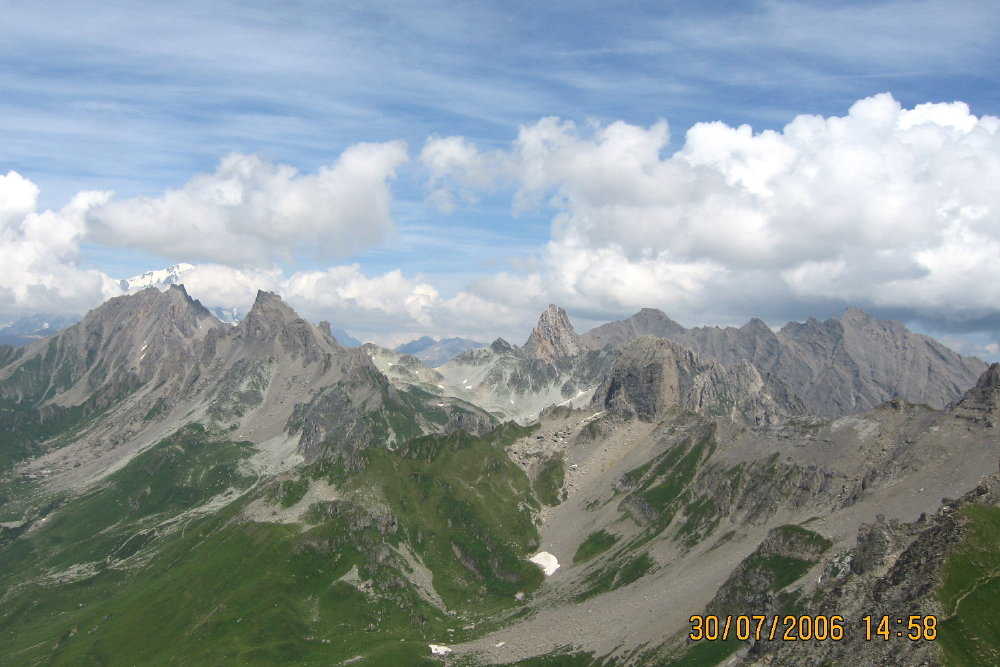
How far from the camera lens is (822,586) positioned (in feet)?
468

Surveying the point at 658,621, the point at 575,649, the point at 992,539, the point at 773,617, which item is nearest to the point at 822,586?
the point at 773,617

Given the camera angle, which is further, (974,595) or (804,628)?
(804,628)

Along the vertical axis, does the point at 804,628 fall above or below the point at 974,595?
below

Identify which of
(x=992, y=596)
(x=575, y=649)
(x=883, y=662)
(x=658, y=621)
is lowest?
(x=575, y=649)

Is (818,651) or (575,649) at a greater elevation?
(818,651)

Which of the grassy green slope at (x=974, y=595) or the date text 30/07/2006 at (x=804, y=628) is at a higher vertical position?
the grassy green slope at (x=974, y=595)

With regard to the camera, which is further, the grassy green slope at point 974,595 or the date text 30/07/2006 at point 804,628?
the date text 30/07/2006 at point 804,628

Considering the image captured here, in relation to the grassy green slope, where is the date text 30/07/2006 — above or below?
below

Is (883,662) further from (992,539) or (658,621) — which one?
(658,621)

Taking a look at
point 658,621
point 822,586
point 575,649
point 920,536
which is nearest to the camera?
point 920,536

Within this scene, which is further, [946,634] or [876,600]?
[876,600]

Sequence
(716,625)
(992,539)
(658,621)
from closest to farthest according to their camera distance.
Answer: (992,539) < (716,625) < (658,621)

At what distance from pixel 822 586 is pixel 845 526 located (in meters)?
53.0

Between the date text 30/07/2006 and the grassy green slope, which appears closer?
the grassy green slope
